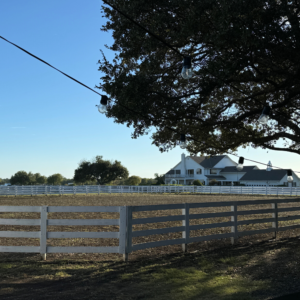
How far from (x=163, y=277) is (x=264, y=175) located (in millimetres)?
58472

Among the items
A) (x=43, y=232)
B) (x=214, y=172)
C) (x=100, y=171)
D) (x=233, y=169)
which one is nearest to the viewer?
(x=43, y=232)

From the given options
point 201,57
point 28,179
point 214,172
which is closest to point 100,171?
point 214,172

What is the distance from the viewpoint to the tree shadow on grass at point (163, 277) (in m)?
5.41

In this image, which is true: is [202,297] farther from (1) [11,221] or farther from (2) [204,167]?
(2) [204,167]

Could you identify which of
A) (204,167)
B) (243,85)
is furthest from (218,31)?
(204,167)

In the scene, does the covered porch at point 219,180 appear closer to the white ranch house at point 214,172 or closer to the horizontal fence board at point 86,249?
the white ranch house at point 214,172

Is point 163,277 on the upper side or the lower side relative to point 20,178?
lower

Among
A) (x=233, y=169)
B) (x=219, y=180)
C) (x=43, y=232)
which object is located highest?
(x=233, y=169)

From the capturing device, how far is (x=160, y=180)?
7069cm

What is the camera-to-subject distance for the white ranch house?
6312cm

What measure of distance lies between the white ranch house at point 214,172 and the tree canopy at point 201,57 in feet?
170

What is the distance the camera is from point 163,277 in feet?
20.9

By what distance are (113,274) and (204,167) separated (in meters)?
63.7

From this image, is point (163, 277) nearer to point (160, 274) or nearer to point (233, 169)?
point (160, 274)
